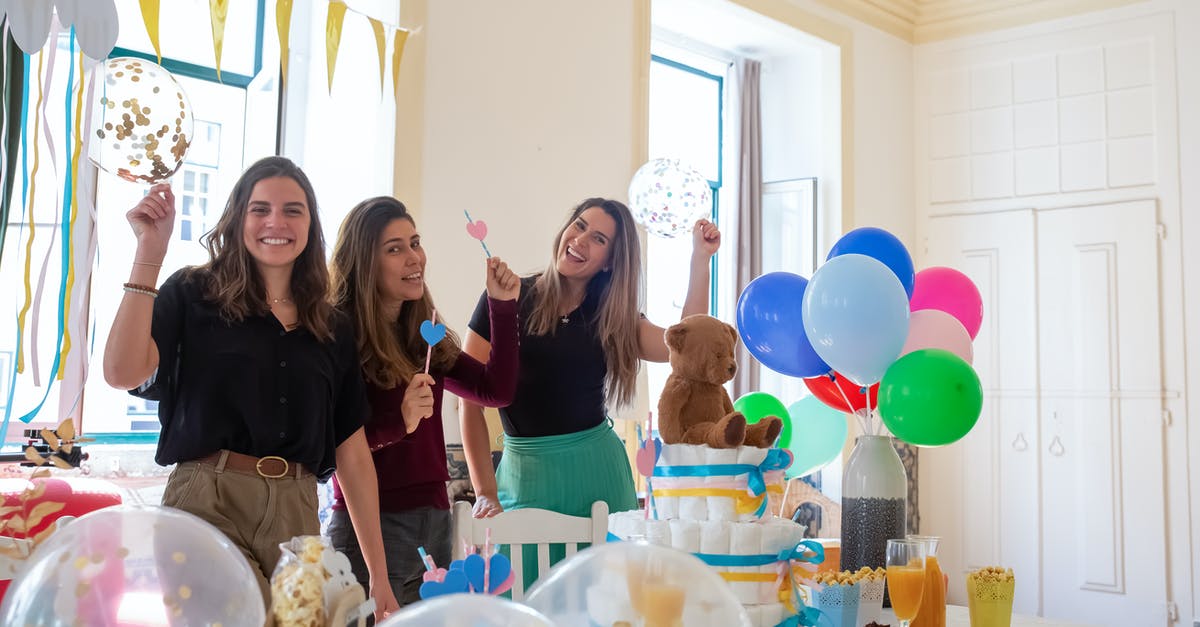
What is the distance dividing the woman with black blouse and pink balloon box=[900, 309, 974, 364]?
3.66 feet

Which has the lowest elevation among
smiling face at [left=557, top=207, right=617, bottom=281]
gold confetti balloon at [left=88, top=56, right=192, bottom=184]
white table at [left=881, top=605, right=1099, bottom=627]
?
white table at [left=881, top=605, right=1099, bottom=627]

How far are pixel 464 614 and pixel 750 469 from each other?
2.90 feet

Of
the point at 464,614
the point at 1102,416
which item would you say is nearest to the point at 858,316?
the point at 464,614

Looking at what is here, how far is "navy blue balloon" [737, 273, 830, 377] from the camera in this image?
88.4 inches

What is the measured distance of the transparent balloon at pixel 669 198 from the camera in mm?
4230

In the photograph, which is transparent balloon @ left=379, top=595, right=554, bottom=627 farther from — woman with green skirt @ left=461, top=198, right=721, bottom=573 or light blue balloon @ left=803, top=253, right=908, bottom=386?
woman with green skirt @ left=461, top=198, right=721, bottom=573

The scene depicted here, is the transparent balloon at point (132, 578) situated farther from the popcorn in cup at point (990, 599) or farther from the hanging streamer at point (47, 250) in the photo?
the hanging streamer at point (47, 250)

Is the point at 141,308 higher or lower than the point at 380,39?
lower

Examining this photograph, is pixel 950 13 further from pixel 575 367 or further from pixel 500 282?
pixel 500 282

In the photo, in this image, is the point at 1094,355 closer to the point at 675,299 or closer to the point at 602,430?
the point at 675,299

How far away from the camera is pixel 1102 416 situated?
5.25 metres

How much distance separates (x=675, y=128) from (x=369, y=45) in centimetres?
235

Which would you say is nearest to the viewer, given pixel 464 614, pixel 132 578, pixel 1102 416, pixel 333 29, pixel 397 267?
pixel 464 614

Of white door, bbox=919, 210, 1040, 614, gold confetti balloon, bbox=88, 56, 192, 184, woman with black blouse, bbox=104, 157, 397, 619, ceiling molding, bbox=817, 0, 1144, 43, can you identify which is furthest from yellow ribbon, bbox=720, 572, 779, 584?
ceiling molding, bbox=817, 0, 1144, 43
